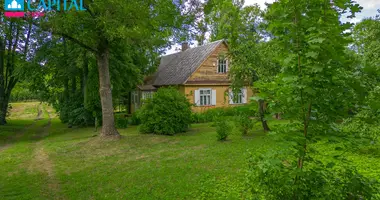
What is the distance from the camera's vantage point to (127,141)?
11344 mm

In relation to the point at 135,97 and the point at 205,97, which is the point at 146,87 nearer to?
the point at 135,97

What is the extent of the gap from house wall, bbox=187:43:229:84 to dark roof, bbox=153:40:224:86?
358 mm

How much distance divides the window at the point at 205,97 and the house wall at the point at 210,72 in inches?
33.5

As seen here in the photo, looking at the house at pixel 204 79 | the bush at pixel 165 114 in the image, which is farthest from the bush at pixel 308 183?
the house at pixel 204 79

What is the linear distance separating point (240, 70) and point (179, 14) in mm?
4525

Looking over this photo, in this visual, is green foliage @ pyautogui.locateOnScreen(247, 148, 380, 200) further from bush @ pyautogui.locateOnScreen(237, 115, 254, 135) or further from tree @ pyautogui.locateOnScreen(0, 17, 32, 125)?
tree @ pyautogui.locateOnScreen(0, 17, 32, 125)

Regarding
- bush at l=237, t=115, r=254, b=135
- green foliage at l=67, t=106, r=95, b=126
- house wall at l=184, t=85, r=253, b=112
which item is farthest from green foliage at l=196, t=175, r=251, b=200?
green foliage at l=67, t=106, r=95, b=126

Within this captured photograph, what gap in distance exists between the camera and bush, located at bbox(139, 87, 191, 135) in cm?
1291

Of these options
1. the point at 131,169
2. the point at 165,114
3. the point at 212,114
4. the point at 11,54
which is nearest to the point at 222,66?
the point at 212,114

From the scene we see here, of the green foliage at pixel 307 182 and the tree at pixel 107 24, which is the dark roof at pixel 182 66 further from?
the green foliage at pixel 307 182

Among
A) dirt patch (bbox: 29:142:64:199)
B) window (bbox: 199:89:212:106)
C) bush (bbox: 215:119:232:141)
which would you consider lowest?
dirt patch (bbox: 29:142:64:199)

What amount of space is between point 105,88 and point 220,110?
1016 cm

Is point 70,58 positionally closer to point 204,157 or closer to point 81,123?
point 81,123

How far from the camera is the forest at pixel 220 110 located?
89.6 inches
